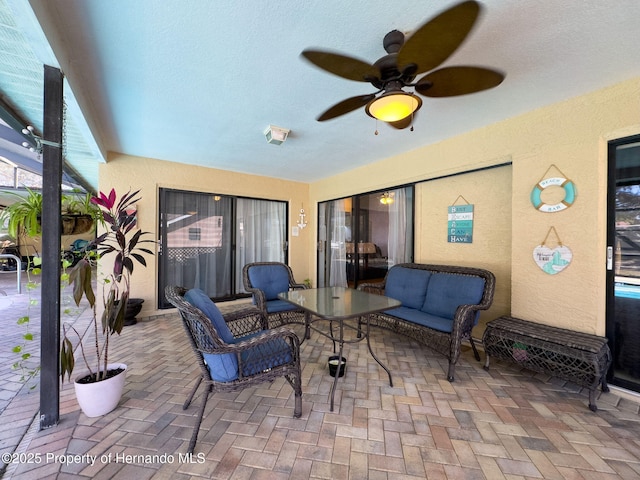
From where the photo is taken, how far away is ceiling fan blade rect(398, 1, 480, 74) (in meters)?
1.12

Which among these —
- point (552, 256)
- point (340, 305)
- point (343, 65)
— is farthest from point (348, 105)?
point (552, 256)

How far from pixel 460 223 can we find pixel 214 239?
4151mm

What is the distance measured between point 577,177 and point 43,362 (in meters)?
4.45

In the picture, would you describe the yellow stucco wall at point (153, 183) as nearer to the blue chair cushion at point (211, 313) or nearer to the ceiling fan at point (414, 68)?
the blue chair cushion at point (211, 313)

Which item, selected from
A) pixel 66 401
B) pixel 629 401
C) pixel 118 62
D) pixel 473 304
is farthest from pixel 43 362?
pixel 629 401

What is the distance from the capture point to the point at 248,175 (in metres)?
5.02

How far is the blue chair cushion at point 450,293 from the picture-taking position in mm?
2684

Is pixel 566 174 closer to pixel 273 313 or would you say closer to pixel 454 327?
pixel 454 327

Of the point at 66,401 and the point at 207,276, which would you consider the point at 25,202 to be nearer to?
the point at 66,401

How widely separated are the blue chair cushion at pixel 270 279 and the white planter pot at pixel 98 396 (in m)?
1.86

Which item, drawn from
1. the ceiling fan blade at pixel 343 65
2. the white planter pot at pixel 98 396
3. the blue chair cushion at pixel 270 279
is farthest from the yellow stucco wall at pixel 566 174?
the white planter pot at pixel 98 396

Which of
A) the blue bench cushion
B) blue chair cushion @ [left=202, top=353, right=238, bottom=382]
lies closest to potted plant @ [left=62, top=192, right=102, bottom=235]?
blue chair cushion @ [left=202, top=353, right=238, bottom=382]

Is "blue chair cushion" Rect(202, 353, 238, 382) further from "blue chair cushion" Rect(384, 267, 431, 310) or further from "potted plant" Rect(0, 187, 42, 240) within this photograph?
"blue chair cushion" Rect(384, 267, 431, 310)

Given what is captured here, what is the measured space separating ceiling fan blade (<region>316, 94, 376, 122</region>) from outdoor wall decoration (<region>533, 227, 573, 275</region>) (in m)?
2.20
